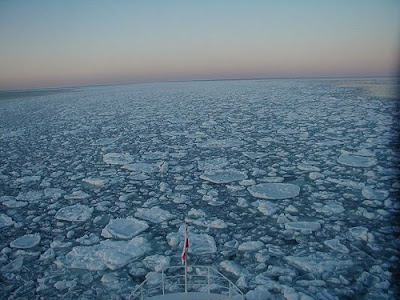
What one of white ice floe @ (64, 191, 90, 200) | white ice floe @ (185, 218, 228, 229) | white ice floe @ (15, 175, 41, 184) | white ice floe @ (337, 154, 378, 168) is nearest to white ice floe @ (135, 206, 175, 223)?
white ice floe @ (185, 218, 228, 229)

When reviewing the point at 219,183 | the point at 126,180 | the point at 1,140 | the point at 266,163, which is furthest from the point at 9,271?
the point at 1,140

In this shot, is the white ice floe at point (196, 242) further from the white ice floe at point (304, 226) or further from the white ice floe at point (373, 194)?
the white ice floe at point (373, 194)

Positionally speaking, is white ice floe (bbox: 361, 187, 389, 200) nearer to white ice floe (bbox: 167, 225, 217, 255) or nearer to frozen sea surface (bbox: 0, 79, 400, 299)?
frozen sea surface (bbox: 0, 79, 400, 299)

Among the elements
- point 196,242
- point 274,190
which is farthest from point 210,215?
point 274,190

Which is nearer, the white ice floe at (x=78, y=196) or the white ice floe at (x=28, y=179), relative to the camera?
the white ice floe at (x=78, y=196)

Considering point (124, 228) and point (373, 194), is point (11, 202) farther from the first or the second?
point (373, 194)

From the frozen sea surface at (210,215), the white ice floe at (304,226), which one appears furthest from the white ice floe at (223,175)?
the white ice floe at (304,226)
